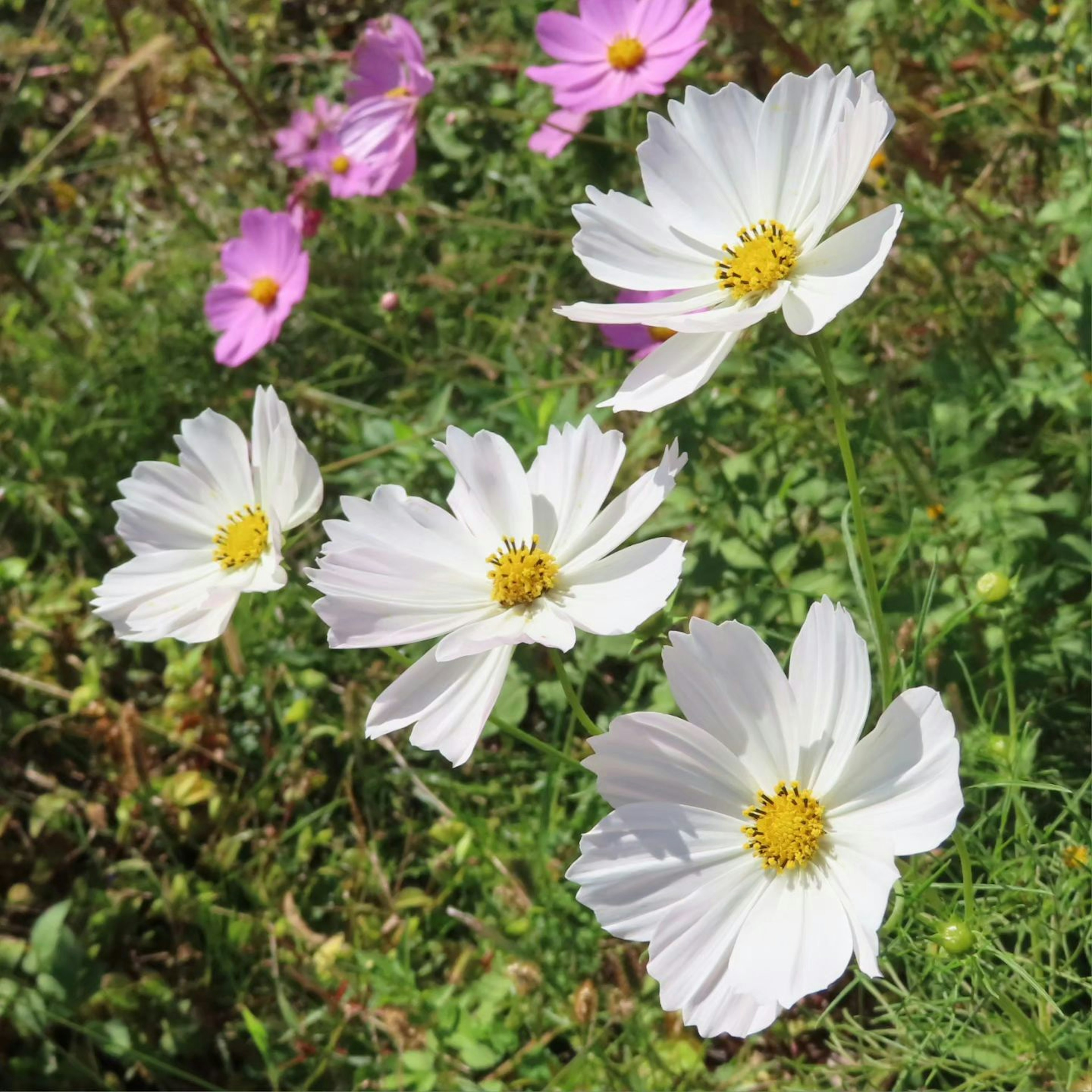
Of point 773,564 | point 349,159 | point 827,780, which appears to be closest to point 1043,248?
point 773,564

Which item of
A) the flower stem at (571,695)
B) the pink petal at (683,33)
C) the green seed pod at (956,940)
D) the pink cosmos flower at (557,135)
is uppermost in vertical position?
the pink petal at (683,33)

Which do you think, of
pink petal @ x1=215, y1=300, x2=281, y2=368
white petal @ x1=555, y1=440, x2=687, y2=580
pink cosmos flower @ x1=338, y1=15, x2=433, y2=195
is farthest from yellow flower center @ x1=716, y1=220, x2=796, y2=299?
pink petal @ x1=215, y1=300, x2=281, y2=368

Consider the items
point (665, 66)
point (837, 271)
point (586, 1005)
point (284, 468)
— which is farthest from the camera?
point (665, 66)

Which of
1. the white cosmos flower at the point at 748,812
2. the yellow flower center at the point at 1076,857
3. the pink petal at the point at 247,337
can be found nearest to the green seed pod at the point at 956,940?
the white cosmos flower at the point at 748,812

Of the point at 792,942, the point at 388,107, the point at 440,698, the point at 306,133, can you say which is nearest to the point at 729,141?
the point at 440,698

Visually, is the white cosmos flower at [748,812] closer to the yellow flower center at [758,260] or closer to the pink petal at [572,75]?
the yellow flower center at [758,260]

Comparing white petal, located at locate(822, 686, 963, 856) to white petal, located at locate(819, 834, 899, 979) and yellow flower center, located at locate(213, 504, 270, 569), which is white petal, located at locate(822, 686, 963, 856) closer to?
white petal, located at locate(819, 834, 899, 979)

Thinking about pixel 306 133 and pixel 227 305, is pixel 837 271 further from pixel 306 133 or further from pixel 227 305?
pixel 306 133
